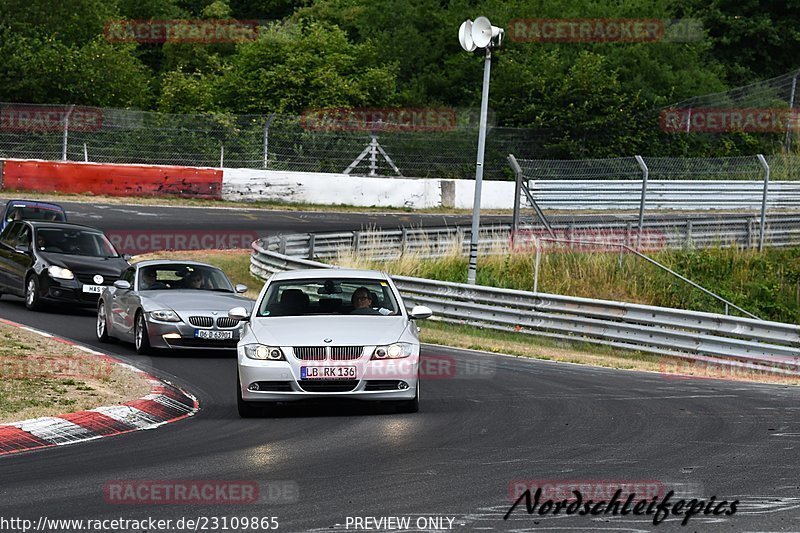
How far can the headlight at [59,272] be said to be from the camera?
20.9m

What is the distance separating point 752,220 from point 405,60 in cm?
2848

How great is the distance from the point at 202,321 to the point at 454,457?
768 cm

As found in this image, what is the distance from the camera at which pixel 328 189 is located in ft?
136

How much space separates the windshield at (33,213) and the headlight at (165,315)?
12.0 meters

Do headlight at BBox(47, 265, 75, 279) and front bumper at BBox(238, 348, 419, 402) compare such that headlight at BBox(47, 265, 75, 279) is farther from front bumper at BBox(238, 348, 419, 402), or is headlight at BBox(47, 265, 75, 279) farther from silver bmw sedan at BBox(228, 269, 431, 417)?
front bumper at BBox(238, 348, 419, 402)

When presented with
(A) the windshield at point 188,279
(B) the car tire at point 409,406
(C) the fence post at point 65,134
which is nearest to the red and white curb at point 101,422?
(B) the car tire at point 409,406

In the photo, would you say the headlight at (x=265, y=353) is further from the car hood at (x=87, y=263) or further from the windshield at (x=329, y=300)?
the car hood at (x=87, y=263)

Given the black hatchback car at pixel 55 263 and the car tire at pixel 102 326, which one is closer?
the car tire at pixel 102 326

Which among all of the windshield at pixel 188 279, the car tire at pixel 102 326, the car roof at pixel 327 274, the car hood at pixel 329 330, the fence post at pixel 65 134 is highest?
the fence post at pixel 65 134

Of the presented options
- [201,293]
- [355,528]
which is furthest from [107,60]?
[355,528]

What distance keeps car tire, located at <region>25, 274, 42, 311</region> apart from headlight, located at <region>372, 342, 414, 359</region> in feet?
35.8

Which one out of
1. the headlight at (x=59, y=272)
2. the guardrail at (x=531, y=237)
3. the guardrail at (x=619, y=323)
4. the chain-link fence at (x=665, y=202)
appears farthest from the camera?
the chain-link fence at (x=665, y=202)

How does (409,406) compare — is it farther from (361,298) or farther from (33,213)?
(33,213)

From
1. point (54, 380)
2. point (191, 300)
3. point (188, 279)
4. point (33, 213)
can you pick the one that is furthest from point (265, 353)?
point (33, 213)
